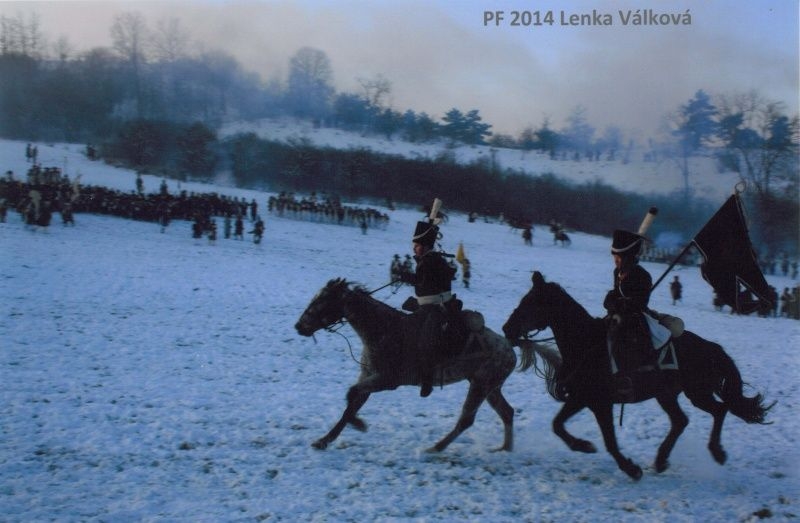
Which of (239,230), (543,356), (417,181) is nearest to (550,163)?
(417,181)

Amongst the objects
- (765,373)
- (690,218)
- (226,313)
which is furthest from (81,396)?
(690,218)

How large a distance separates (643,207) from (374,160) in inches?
825

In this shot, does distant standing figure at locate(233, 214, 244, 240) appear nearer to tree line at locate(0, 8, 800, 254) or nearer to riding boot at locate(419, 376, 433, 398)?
tree line at locate(0, 8, 800, 254)

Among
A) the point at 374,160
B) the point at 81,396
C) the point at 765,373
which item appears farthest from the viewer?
the point at 374,160

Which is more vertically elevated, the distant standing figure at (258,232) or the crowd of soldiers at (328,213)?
the crowd of soldiers at (328,213)

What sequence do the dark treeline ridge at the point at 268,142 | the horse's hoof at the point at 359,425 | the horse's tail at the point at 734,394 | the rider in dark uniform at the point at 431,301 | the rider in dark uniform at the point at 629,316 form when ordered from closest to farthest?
the rider in dark uniform at the point at 629,316
the horse's tail at the point at 734,394
the rider in dark uniform at the point at 431,301
the horse's hoof at the point at 359,425
the dark treeline ridge at the point at 268,142

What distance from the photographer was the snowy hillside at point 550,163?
3475 cm

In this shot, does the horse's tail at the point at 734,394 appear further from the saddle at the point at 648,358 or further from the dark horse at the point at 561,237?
the dark horse at the point at 561,237

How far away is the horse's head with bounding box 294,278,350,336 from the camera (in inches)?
305

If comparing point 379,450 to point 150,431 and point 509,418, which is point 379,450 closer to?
point 509,418

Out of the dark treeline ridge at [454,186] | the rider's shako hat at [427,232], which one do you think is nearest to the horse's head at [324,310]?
the rider's shako hat at [427,232]

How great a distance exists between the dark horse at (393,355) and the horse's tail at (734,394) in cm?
244

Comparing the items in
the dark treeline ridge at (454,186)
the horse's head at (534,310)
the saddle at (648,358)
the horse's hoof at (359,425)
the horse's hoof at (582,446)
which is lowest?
the horse's hoof at (359,425)

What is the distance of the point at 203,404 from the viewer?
29.9 ft
